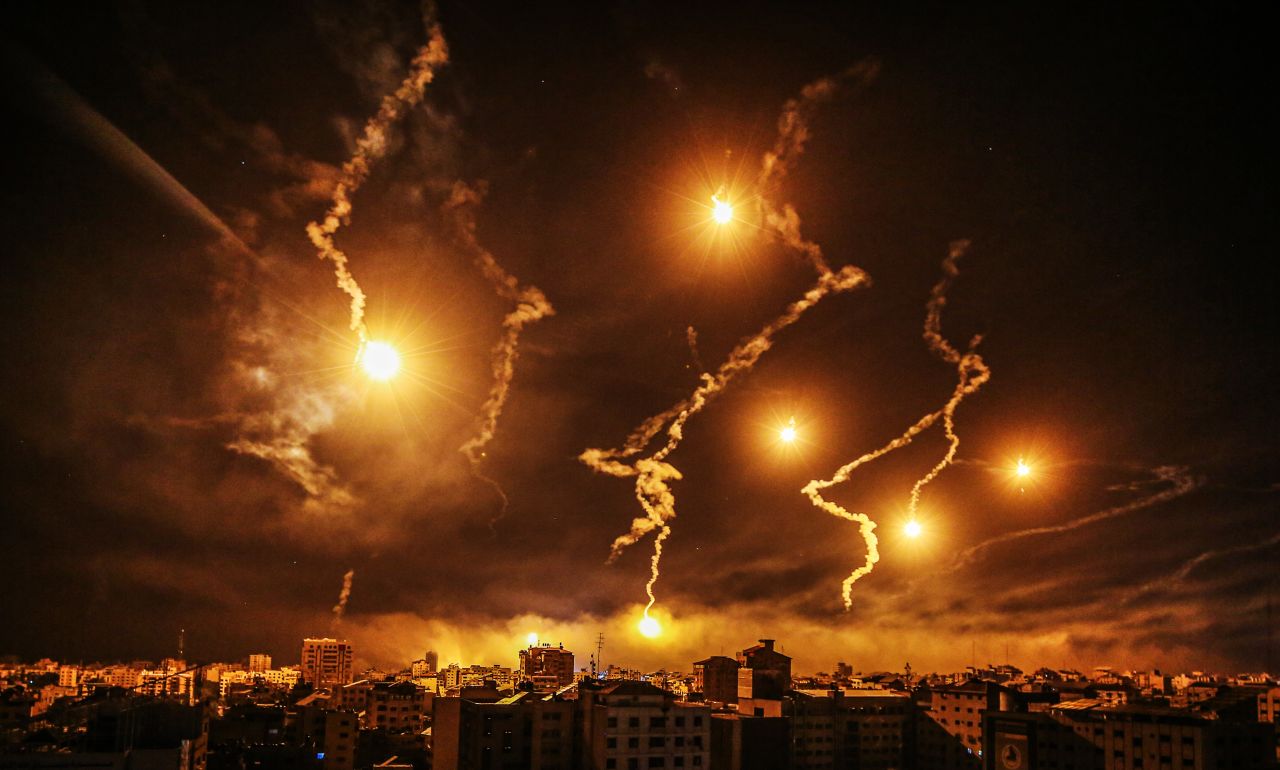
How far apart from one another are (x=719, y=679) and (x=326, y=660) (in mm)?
39084

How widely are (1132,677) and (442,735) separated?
54.8 meters

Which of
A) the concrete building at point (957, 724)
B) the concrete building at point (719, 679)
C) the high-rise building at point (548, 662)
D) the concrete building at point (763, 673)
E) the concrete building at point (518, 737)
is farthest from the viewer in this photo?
the high-rise building at point (548, 662)

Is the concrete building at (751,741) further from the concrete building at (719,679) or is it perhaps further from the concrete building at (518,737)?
the concrete building at (719,679)

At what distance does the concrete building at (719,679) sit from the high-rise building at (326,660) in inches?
1406

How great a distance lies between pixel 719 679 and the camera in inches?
2127

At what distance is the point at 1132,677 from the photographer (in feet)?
220

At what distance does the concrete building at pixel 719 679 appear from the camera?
176 feet

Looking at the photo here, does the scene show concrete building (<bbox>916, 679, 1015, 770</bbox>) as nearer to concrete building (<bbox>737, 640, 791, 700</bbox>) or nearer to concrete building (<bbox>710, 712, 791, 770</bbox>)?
concrete building (<bbox>737, 640, 791, 700</bbox>)

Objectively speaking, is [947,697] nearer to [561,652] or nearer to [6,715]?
[561,652]

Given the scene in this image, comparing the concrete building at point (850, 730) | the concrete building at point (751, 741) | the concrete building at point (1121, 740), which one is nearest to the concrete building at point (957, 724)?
the concrete building at point (850, 730)

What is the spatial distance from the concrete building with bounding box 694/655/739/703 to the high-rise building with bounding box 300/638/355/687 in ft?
117

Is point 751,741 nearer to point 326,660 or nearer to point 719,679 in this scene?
point 719,679

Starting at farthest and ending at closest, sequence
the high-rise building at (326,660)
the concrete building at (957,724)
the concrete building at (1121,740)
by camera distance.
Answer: the high-rise building at (326,660) → the concrete building at (957,724) → the concrete building at (1121,740)

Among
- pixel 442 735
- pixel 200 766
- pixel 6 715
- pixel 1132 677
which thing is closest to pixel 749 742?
pixel 442 735
